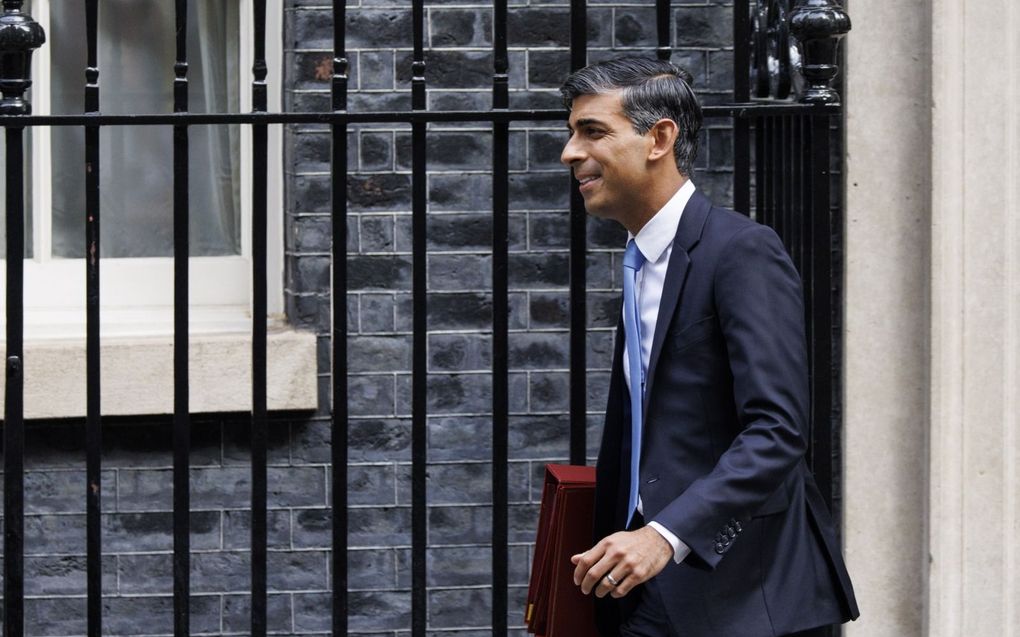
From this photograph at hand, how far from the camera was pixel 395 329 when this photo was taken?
5.11 m

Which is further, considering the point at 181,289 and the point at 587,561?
the point at 181,289

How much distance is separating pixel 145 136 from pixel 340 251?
1978 millimetres

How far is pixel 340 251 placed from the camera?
3572 mm

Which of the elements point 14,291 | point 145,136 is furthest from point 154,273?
point 14,291

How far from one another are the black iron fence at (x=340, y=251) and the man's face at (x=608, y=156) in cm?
58

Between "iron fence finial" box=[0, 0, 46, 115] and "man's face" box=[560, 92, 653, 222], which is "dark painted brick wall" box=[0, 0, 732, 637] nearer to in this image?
"iron fence finial" box=[0, 0, 46, 115]

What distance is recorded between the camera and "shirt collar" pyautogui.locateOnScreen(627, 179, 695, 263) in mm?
2979

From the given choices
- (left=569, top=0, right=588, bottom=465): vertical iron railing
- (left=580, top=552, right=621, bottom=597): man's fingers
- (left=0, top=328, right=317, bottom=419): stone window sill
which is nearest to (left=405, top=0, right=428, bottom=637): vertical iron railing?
(left=569, top=0, right=588, bottom=465): vertical iron railing

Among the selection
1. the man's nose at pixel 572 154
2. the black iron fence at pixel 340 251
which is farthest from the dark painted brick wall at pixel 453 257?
the man's nose at pixel 572 154

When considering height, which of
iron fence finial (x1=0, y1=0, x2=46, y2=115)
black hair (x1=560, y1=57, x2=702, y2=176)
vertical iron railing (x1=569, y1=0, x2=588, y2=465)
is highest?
iron fence finial (x1=0, y1=0, x2=46, y2=115)

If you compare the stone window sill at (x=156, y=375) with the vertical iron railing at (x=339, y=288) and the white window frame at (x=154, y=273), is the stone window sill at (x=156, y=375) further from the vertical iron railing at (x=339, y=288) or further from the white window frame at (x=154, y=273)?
the vertical iron railing at (x=339, y=288)

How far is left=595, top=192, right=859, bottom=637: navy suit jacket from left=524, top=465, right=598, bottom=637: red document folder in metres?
0.16

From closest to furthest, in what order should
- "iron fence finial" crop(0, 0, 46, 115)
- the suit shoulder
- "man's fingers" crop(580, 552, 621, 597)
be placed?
"man's fingers" crop(580, 552, 621, 597) < the suit shoulder < "iron fence finial" crop(0, 0, 46, 115)

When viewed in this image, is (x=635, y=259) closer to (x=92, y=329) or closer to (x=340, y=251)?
(x=340, y=251)
